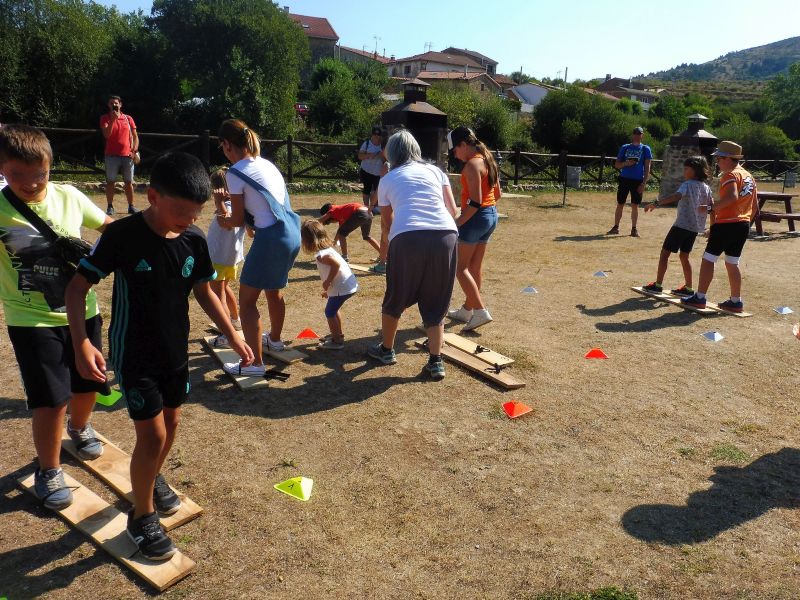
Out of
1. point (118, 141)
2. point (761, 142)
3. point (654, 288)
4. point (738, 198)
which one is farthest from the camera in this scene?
point (761, 142)

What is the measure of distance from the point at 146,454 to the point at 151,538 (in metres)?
0.40

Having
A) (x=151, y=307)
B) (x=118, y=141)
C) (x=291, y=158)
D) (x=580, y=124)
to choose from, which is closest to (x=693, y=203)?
(x=151, y=307)

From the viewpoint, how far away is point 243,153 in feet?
14.3

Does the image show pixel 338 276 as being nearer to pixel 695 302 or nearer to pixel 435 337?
pixel 435 337

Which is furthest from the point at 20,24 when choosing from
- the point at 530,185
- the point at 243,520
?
the point at 243,520

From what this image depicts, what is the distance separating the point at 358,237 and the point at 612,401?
6825 mm

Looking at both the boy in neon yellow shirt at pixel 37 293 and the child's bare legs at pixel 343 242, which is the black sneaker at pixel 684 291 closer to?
the child's bare legs at pixel 343 242

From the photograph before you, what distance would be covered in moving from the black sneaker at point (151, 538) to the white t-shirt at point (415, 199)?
2.62 m

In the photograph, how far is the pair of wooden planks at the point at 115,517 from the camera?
2680mm

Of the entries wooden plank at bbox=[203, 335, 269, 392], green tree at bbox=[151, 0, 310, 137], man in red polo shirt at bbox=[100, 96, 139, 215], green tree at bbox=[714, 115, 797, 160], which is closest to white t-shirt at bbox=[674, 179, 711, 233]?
wooden plank at bbox=[203, 335, 269, 392]

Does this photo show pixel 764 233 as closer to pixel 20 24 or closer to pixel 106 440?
pixel 106 440

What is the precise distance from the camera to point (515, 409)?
14.6 feet

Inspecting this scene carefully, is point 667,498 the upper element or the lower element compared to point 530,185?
lower

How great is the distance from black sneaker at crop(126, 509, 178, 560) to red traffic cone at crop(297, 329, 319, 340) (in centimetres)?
311
